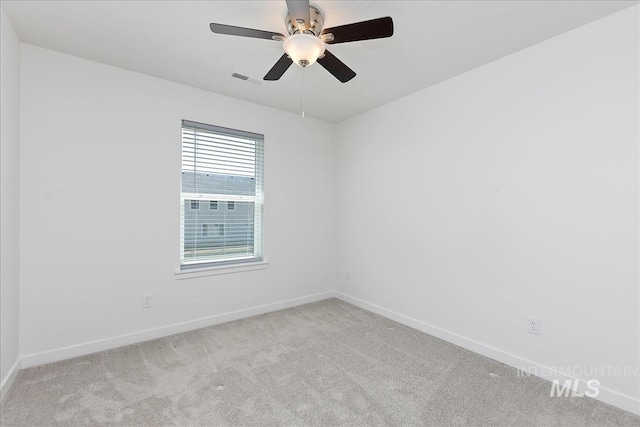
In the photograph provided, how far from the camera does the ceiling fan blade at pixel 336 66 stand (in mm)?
1974

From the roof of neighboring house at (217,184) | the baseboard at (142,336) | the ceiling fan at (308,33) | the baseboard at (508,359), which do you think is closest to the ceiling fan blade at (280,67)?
the ceiling fan at (308,33)

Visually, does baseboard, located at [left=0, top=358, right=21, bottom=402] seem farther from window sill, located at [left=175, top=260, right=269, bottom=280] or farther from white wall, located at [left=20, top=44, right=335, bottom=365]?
window sill, located at [left=175, top=260, right=269, bottom=280]

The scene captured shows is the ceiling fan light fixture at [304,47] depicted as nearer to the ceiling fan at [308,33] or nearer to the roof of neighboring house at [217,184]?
the ceiling fan at [308,33]

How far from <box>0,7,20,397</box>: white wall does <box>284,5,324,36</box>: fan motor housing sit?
6.24ft

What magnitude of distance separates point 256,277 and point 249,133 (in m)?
1.76

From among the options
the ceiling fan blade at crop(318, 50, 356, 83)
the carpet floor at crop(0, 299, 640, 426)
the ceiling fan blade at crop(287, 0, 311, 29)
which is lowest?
the carpet floor at crop(0, 299, 640, 426)

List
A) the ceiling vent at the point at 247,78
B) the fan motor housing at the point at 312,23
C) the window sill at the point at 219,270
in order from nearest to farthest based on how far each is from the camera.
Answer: the fan motor housing at the point at 312,23, the ceiling vent at the point at 247,78, the window sill at the point at 219,270

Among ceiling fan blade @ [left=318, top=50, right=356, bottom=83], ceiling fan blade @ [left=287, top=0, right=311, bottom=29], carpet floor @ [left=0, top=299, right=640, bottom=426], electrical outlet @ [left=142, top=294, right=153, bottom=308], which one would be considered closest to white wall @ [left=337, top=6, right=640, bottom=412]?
carpet floor @ [left=0, top=299, right=640, bottom=426]

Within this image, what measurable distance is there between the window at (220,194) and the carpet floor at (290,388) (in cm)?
97

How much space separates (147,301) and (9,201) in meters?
1.33

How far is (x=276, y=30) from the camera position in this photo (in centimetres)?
214

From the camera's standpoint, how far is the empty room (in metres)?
1.91

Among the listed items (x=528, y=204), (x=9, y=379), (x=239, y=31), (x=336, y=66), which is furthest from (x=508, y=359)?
(x=9, y=379)

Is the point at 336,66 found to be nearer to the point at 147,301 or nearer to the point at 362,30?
the point at 362,30
